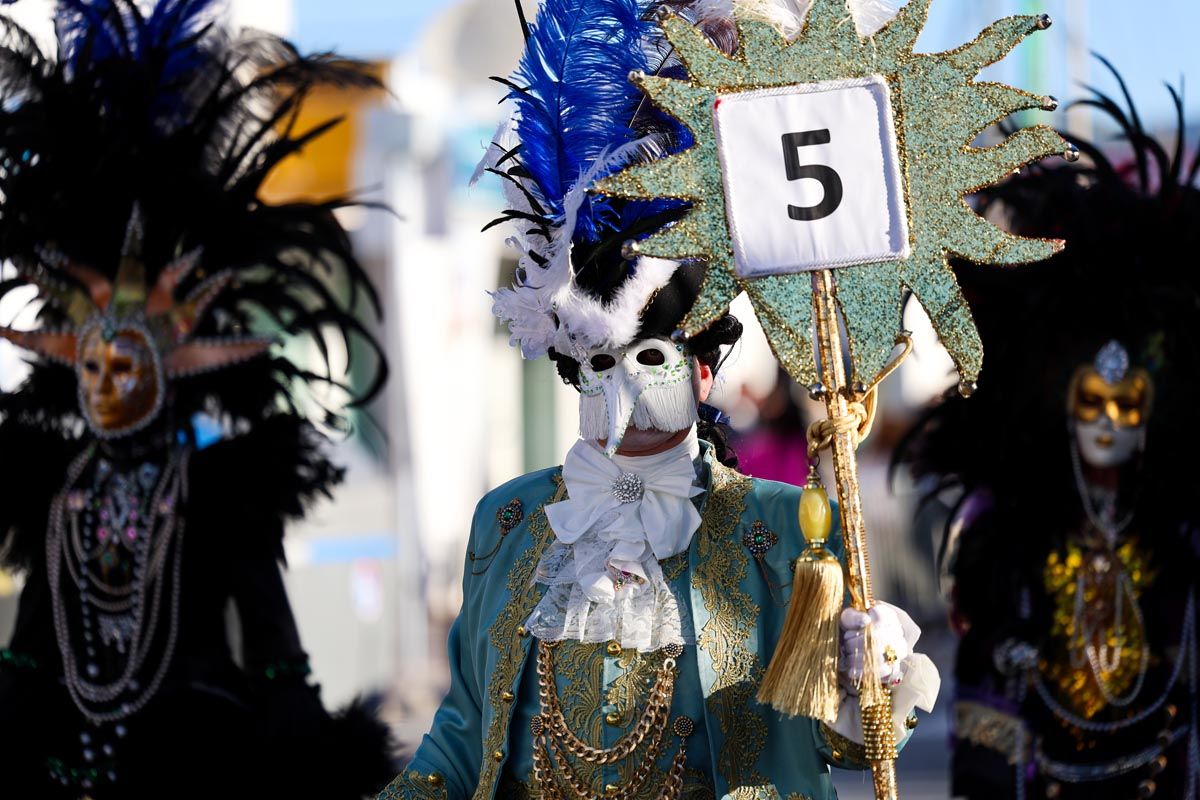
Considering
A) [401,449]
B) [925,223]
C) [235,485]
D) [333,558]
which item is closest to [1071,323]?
[925,223]

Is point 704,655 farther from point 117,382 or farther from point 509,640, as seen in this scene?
point 117,382

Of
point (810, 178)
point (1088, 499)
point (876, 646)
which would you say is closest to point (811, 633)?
point (876, 646)

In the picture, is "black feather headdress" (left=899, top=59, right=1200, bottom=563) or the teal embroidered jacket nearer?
the teal embroidered jacket

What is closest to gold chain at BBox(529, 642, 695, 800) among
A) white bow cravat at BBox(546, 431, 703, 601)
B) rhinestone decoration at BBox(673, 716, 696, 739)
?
rhinestone decoration at BBox(673, 716, 696, 739)

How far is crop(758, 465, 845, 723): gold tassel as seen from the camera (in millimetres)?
2602

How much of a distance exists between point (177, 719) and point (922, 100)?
2.70 meters

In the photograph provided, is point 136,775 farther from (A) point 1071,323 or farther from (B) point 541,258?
(A) point 1071,323

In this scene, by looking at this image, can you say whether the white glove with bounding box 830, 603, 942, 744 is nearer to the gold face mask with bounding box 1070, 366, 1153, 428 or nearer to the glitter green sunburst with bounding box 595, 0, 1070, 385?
the glitter green sunburst with bounding box 595, 0, 1070, 385

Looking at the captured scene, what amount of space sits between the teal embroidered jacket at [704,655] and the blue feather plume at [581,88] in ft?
1.89

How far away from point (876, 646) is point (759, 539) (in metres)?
0.45

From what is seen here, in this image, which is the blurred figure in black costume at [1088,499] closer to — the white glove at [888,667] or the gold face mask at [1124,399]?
the gold face mask at [1124,399]

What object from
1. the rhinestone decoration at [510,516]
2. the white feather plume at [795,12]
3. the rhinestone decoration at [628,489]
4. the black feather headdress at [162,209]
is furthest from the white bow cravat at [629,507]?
the black feather headdress at [162,209]

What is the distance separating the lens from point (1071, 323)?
4605 millimetres

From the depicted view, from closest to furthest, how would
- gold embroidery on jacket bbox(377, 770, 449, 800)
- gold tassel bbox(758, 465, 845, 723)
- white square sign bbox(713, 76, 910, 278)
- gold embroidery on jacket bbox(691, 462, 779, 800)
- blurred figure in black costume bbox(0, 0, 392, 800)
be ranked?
gold tassel bbox(758, 465, 845, 723), white square sign bbox(713, 76, 910, 278), gold embroidery on jacket bbox(691, 462, 779, 800), gold embroidery on jacket bbox(377, 770, 449, 800), blurred figure in black costume bbox(0, 0, 392, 800)
